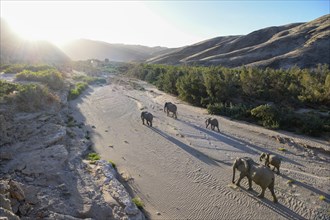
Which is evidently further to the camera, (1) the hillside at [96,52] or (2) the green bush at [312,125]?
(1) the hillside at [96,52]

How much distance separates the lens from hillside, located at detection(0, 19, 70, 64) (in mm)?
58875

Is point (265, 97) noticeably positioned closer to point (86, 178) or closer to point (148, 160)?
point (148, 160)

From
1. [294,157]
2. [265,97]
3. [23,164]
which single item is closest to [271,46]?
[265,97]

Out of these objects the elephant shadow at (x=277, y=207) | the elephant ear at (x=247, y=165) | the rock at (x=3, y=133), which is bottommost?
the elephant shadow at (x=277, y=207)

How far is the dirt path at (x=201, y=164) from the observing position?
39.7 feet

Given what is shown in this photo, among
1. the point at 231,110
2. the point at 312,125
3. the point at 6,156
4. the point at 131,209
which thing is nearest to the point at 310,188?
the point at 131,209

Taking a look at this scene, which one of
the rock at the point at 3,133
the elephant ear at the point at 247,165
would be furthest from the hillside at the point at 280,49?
the rock at the point at 3,133

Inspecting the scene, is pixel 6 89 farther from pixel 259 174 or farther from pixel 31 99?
pixel 259 174

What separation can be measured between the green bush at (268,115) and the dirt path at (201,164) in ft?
2.74

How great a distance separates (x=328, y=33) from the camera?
60500mm

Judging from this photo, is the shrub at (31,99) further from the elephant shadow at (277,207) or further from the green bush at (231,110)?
the green bush at (231,110)

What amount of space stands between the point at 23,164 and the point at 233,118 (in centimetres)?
1773

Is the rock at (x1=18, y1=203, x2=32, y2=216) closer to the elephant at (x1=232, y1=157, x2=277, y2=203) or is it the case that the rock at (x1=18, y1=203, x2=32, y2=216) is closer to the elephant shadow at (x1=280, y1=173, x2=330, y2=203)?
the elephant at (x1=232, y1=157, x2=277, y2=203)

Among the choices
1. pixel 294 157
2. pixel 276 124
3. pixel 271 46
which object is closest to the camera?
pixel 294 157
